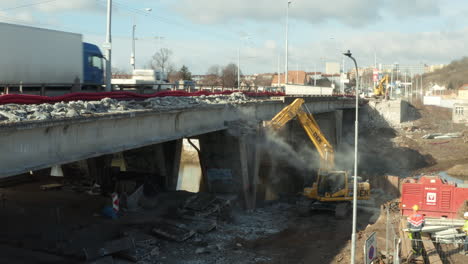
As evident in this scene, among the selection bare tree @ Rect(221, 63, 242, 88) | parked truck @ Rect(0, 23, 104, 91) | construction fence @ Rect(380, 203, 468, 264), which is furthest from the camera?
bare tree @ Rect(221, 63, 242, 88)

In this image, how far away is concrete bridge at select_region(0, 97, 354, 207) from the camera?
1213 centimetres

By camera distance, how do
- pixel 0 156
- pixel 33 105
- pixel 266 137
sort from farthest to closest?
pixel 266 137 → pixel 33 105 → pixel 0 156

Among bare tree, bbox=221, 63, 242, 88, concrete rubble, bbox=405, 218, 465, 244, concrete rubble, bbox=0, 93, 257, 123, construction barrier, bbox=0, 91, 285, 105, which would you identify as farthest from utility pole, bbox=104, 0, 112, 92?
bare tree, bbox=221, 63, 242, 88

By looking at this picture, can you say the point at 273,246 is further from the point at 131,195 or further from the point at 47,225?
the point at 47,225

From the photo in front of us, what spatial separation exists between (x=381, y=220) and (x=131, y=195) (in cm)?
1272

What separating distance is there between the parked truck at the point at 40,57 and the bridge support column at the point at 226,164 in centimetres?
766

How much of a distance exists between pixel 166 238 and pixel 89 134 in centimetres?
651

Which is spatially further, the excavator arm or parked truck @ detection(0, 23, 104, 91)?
the excavator arm

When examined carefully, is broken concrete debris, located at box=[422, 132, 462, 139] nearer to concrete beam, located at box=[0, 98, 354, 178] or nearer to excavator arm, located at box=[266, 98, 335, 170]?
excavator arm, located at box=[266, 98, 335, 170]

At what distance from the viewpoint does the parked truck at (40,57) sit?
67.2 feet

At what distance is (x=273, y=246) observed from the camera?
20328 millimetres

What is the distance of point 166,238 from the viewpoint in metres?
19.0

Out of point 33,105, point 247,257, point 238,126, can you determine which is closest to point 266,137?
point 238,126

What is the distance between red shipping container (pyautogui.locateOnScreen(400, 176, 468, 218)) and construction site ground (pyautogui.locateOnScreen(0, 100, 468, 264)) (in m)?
1.91
